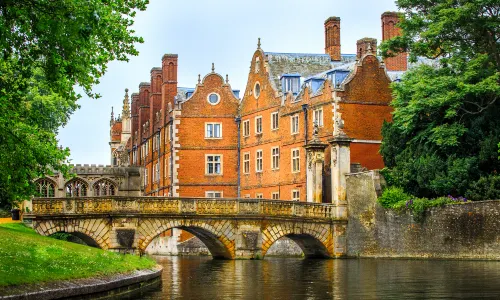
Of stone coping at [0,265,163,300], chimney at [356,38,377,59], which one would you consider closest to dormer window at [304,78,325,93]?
chimney at [356,38,377,59]

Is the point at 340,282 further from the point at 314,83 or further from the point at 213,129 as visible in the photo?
the point at 213,129

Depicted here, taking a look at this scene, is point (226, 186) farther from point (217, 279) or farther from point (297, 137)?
point (217, 279)

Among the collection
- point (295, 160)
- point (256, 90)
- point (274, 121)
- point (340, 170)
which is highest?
point (256, 90)

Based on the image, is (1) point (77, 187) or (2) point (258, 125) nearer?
(2) point (258, 125)

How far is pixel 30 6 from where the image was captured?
52.2 feet

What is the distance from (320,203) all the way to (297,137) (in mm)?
10928

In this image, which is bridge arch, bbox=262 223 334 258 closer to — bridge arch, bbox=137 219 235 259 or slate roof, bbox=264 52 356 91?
bridge arch, bbox=137 219 235 259

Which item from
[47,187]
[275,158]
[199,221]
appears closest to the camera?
[199,221]

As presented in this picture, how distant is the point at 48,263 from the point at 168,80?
45837 mm

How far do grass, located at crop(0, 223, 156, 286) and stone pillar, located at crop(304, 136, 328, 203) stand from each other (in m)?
19.1

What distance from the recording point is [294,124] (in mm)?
51531

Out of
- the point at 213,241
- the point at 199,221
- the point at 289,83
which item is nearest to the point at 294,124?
the point at 289,83

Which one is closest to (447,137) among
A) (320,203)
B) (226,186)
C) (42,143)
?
(320,203)

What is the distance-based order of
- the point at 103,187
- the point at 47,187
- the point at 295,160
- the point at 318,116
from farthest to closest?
the point at 103,187 → the point at 47,187 → the point at 295,160 → the point at 318,116
